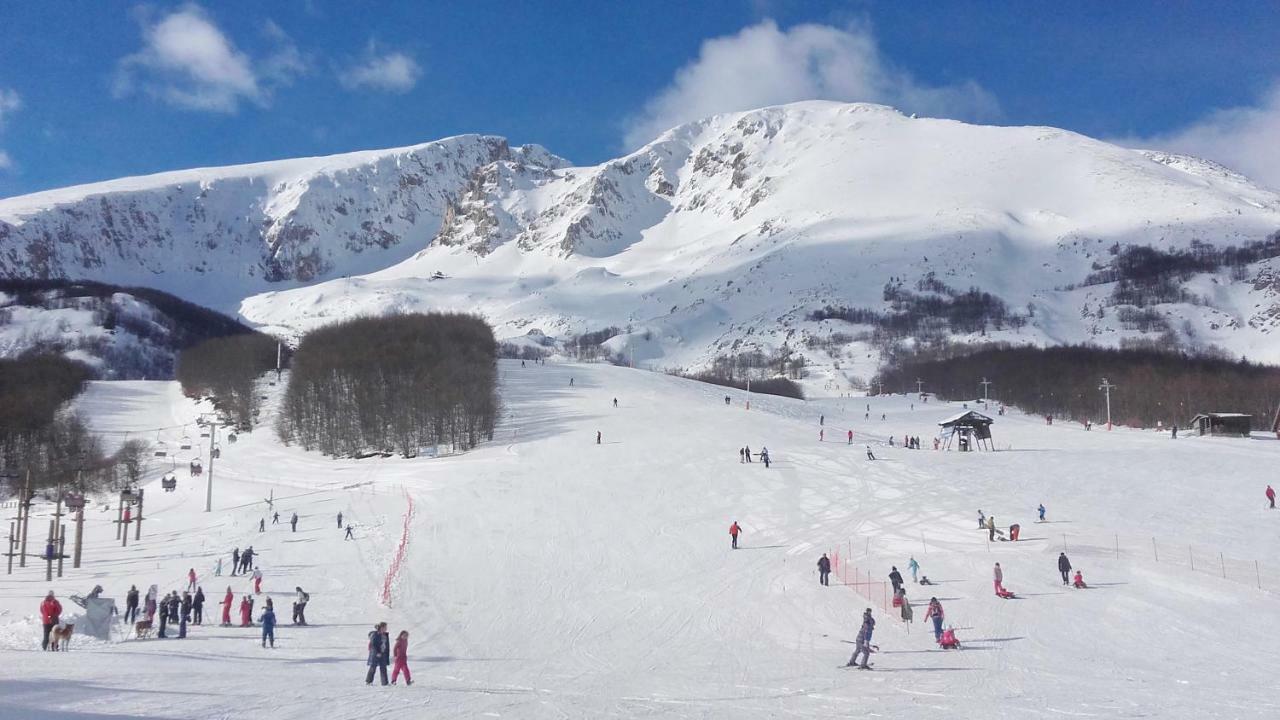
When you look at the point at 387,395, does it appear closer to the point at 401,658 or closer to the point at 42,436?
the point at 42,436

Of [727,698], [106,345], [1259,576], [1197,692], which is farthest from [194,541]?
[106,345]

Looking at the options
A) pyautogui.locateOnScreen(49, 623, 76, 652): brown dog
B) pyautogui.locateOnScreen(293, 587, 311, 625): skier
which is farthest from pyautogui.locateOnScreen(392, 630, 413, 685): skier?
pyautogui.locateOnScreen(49, 623, 76, 652): brown dog

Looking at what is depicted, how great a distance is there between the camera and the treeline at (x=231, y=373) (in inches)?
3861

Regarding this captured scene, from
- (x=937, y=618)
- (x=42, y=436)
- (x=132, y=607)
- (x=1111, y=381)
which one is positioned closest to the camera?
(x=937, y=618)

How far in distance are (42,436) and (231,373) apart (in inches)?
889

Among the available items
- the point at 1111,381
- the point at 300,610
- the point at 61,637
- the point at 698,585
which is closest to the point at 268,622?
the point at 300,610

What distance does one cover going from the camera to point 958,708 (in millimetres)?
16984

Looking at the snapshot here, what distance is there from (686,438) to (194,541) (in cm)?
3151

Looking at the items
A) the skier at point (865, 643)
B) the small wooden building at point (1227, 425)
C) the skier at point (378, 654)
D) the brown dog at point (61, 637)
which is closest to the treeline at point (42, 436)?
the brown dog at point (61, 637)

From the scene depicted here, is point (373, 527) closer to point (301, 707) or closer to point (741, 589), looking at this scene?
point (741, 589)

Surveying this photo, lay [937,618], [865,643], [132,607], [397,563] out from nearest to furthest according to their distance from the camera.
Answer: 1. [865,643]
2. [937,618]
3. [132,607]
4. [397,563]

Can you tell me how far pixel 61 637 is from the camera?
21.1 m

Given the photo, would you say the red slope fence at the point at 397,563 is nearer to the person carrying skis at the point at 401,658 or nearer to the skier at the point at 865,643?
the person carrying skis at the point at 401,658

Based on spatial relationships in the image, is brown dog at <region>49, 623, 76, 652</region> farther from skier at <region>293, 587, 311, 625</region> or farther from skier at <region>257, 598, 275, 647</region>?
skier at <region>293, 587, 311, 625</region>
